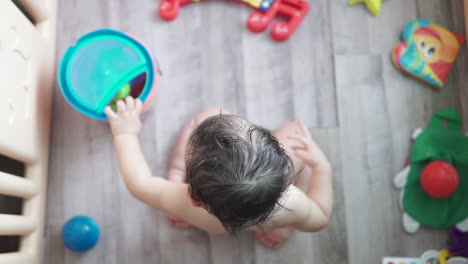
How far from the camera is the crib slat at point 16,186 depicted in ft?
2.43

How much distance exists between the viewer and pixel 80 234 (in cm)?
92

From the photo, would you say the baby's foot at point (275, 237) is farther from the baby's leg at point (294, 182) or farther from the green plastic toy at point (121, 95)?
the green plastic toy at point (121, 95)

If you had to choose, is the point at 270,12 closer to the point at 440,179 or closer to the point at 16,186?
the point at 440,179

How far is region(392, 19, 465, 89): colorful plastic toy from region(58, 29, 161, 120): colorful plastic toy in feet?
2.11

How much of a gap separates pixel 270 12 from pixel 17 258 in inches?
31.7

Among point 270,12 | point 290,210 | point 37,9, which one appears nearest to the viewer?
point 290,210

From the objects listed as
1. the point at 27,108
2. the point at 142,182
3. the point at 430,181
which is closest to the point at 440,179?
the point at 430,181

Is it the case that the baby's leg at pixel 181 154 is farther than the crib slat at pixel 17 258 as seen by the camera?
Yes

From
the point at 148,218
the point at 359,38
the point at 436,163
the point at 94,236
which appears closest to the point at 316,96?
the point at 359,38

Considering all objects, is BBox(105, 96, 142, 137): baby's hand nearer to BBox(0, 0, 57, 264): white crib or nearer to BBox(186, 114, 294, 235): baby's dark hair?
BBox(0, 0, 57, 264): white crib

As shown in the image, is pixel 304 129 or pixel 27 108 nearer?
pixel 27 108

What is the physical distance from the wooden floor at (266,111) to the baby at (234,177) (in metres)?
0.07

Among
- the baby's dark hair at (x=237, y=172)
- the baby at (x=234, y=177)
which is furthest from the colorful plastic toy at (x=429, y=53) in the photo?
the baby's dark hair at (x=237, y=172)

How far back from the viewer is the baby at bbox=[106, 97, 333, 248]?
1.79 ft
